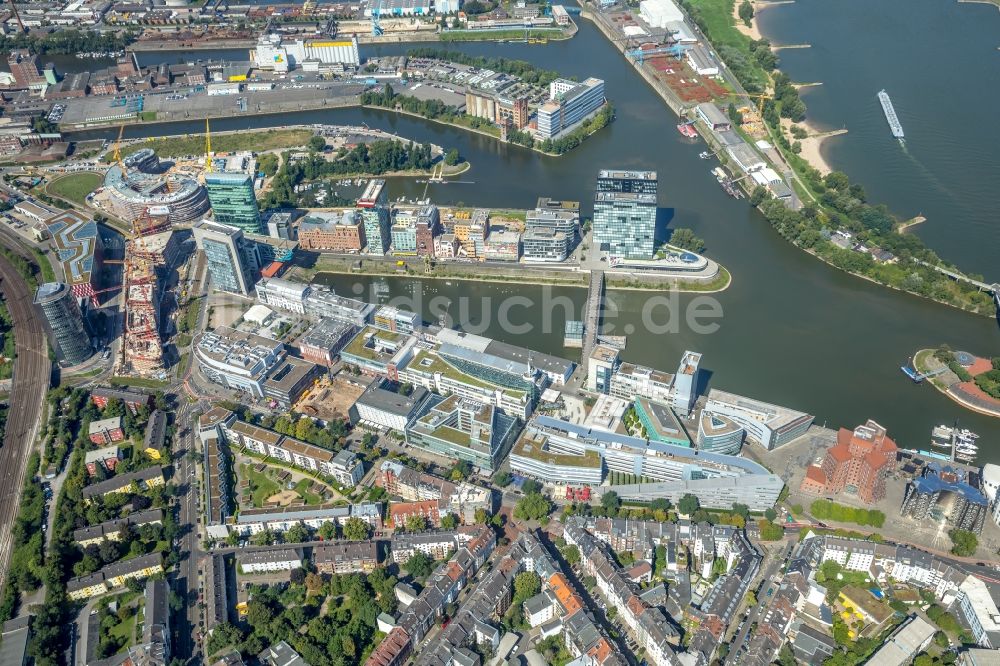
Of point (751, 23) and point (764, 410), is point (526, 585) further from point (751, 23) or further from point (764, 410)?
point (751, 23)

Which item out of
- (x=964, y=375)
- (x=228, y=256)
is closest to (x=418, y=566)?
(x=228, y=256)

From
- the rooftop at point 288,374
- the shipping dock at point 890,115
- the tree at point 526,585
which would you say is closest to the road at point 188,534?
the rooftop at point 288,374

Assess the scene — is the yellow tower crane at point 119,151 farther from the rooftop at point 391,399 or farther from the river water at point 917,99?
the river water at point 917,99

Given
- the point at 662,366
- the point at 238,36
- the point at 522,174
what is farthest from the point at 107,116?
the point at 662,366

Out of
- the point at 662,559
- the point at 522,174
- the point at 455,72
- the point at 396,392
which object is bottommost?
→ the point at 662,559

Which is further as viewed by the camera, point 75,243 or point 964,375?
point 75,243

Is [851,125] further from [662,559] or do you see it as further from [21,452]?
[21,452]
